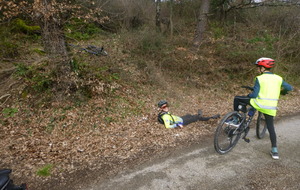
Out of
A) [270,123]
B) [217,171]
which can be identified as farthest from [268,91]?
[217,171]

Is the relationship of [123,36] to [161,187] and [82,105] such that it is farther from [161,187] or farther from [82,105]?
[161,187]

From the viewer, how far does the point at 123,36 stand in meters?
9.70

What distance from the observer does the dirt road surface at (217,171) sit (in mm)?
3078

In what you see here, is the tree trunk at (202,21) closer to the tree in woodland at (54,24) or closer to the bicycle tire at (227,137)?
the tree in woodland at (54,24)

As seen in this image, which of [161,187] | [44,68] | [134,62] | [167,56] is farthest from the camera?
[167,56]

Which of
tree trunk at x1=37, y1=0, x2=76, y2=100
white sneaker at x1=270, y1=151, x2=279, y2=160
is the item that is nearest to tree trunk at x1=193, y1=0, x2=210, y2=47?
tree trunk at x1=37, y1=0, x2=76, y2=100

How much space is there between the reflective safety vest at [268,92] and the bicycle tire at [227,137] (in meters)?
0.55

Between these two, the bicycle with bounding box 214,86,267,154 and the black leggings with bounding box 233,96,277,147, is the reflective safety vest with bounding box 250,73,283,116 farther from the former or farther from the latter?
the bicycle with bounding box 214,86,267,154

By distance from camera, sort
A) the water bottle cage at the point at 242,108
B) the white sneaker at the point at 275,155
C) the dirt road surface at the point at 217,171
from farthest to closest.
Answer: the water bottle cage at the point at 242,108
the white sneaker at the point at 275,155
the dirt road surface at the point at 217,171

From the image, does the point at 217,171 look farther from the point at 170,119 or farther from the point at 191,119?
the point at 191,119

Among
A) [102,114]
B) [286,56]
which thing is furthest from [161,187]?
[286,56]

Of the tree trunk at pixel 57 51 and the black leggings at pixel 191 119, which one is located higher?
the tree trunk at pixel 57 51

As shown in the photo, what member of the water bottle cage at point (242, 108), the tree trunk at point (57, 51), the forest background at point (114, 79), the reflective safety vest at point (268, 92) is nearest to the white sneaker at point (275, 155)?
the reflective safety vest at point (268, 92)

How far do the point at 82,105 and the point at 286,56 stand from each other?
12.2 metres
